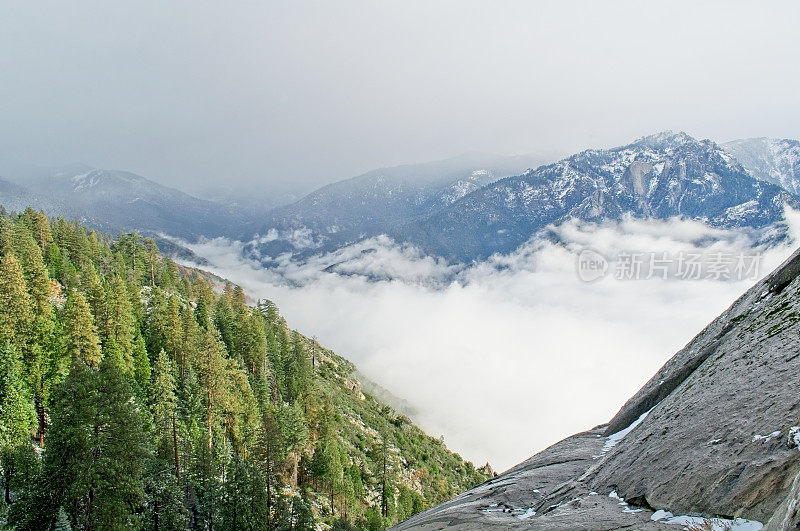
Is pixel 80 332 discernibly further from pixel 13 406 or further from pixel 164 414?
pixel 164 414

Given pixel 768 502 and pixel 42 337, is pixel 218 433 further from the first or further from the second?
pixel 768 502

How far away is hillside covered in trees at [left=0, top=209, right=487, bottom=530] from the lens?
2338 cm

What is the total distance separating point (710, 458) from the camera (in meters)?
11.3

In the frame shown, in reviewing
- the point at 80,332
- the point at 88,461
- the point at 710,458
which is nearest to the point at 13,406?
the point at 80,332


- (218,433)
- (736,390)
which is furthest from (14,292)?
(736,390)

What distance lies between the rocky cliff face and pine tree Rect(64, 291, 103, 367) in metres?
39.0

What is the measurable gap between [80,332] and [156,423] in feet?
39.3

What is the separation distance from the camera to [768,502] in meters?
8.98

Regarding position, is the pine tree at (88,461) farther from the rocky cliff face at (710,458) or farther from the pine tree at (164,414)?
the rocky cliff face at (710,458)

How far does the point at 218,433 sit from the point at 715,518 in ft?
170

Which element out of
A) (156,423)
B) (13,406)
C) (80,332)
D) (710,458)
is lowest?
(156,423)

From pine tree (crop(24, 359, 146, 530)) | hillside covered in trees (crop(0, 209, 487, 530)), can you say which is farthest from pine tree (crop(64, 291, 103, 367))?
pine tree (crop(24, 359, 146, 530))

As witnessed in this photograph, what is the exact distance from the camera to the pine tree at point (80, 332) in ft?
136

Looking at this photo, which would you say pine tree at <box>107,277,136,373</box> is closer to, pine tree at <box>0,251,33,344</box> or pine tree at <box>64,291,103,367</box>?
pine tree at <box>64,291,103,367</box>
